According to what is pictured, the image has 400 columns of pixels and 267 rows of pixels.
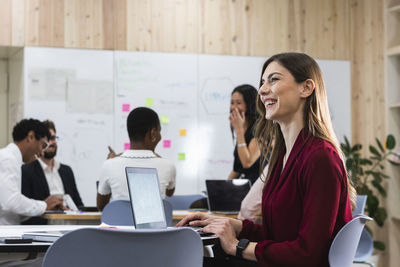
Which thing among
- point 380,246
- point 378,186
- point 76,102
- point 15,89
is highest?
point 15,89

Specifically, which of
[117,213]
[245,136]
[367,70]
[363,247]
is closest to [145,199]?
[117,213]

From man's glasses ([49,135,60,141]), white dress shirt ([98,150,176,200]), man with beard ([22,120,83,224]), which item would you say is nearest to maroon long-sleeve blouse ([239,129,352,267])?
white dress shirt ([98,150,176,200])

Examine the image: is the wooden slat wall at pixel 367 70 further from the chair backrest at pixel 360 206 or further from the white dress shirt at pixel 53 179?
the white dress shirt at pixel 53 179

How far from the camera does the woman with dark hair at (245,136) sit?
4.57 meters

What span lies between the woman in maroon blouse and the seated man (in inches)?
60.3

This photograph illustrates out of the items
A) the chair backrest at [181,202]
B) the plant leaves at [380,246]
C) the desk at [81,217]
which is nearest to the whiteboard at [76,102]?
the chair backrest at [181,202]

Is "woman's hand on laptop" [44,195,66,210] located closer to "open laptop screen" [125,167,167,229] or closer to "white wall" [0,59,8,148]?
"open laptop screen" [125,167,167,229]

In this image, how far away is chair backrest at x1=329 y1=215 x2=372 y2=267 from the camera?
5.98 feet

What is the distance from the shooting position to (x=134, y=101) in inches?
241

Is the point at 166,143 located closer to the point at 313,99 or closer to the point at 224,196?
the point at 224,196

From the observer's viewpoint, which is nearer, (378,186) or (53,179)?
(53,179)

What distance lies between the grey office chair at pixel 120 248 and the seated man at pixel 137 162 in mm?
2131

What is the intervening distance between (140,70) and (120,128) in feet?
2.03

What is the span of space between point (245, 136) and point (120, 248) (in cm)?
350
